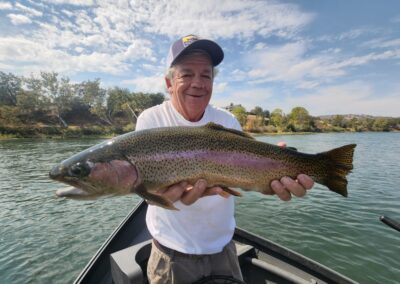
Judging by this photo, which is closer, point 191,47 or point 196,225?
point 196,225

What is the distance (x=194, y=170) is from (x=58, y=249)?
31.6 ft

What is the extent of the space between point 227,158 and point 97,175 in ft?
4.21

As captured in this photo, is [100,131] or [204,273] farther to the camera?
[100,131]

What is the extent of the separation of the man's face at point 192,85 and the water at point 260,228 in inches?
302

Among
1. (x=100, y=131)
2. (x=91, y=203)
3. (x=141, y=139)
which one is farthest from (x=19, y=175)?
(x=100, y=131)

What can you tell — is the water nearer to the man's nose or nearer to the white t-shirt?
the white t-shirt

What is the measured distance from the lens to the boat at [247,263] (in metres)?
3.68

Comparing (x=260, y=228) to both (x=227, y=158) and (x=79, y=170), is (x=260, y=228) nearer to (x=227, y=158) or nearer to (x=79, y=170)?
(x=227, y=158)

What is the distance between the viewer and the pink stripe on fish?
277 centimetres

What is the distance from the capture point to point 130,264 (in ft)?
11.4

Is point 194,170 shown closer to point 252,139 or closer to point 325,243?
point 252,139

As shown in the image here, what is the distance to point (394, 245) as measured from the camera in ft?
31.9

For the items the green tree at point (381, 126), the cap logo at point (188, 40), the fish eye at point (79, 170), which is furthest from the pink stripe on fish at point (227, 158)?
the green tree at point (381, 126)

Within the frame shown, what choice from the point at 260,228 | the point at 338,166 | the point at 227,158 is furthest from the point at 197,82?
the point at 260,228
